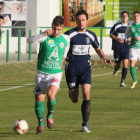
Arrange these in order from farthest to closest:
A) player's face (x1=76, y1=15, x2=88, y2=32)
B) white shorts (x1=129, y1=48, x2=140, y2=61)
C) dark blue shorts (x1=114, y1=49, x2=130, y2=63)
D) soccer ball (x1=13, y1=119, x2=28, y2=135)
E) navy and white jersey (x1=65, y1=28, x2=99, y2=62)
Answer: dark blue shorts (x1=114, y1=49, x2=130, y2=63) < white shorts (x1=129, y1=48, x2=140, y2=61) < navy and white jersey (x1=65, y1=28, x2=99, y2=62) < player's face (x1=76, y1=15, x2=88, y2=32) < soccer ball (x1=13, y1=119, x2=28, y2=135)

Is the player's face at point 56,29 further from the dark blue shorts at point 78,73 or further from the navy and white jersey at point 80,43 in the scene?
the dark blue shorts at point 78,73

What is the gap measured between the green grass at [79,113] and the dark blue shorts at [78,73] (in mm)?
767

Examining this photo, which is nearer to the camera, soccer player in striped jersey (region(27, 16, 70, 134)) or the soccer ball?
the soccer ball

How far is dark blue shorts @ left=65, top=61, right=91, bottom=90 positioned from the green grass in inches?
30.2

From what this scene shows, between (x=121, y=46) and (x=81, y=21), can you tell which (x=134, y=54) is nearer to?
(x=121, y=46)

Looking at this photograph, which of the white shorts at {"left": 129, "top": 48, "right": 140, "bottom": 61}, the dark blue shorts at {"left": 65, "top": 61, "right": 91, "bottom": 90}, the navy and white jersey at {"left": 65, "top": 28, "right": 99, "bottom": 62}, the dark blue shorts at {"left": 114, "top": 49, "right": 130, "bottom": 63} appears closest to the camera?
the dark blue shorts at {"left": 65, "top": 61, "right": 91, "bottom": 90}

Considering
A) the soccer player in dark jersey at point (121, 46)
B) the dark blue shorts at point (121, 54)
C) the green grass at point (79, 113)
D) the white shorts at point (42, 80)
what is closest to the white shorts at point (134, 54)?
the green grass at point (79, 113)

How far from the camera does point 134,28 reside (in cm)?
1602

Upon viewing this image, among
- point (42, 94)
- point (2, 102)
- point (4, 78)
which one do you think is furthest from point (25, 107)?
point (4, 78)

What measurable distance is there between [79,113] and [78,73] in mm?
1723

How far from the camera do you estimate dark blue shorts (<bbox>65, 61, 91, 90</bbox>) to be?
31.4ft

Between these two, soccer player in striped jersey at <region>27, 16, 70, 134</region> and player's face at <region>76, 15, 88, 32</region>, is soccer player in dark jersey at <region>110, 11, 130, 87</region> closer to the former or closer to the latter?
player's face at <region>76, 15, 88, 32</region>

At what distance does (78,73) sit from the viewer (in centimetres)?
971

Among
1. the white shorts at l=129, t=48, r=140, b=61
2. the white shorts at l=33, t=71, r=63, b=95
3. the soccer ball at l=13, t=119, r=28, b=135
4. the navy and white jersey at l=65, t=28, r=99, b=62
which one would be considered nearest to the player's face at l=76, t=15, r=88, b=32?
the navy and white jersey at l=65, t=28, r=99, b=62
